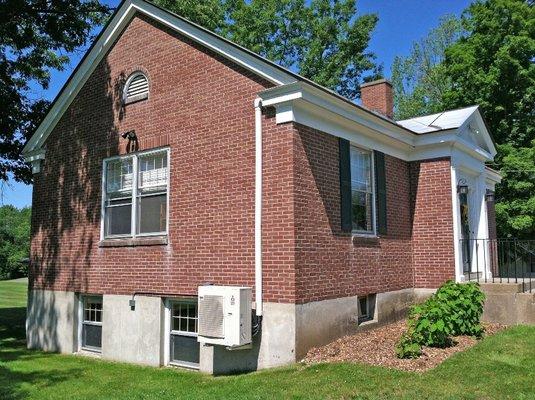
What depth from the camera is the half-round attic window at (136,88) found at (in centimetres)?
1081

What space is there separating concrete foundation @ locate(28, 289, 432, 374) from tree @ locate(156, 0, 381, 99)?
23.8m

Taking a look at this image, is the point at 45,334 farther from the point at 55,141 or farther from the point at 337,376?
the point at 337,376

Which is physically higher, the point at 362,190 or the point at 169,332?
the point at 362,190

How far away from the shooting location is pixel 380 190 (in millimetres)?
10773

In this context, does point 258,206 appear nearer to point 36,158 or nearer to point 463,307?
point 463,307

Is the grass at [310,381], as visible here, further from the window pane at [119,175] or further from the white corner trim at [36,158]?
the white corner trim at [36,158]

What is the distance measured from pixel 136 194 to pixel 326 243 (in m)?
4.14

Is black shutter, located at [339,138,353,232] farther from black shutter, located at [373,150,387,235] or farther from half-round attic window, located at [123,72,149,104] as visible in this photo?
half-round attic window, located at [123,72,149,104]

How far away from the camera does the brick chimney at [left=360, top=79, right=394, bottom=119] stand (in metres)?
14.4

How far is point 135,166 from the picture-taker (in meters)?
10.6

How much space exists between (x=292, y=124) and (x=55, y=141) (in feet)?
23.4

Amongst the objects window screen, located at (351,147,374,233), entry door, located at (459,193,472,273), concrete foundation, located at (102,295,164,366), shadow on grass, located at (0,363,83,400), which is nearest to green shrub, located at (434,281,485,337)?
window screen, located at (351,147,374,233)

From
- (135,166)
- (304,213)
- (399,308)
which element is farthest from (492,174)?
(135,166)

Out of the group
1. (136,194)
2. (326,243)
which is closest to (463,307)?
(326,243)
